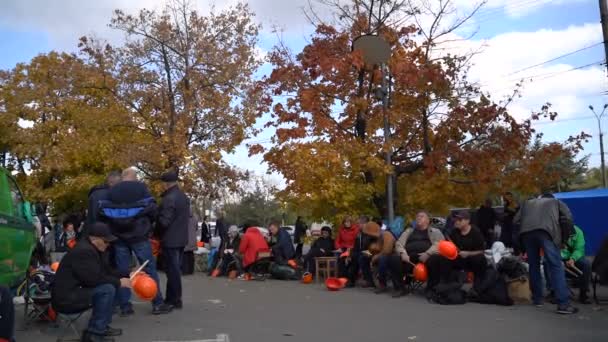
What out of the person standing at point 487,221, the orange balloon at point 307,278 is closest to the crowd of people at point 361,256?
the orange balloon at point 307,278

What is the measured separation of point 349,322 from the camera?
8125mm

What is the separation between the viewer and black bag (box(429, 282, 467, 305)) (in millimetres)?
9500

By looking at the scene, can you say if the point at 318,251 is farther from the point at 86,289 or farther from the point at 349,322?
the point at 86,289

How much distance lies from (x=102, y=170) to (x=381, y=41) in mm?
20075

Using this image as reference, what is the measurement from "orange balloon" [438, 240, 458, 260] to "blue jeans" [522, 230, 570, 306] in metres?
1.01

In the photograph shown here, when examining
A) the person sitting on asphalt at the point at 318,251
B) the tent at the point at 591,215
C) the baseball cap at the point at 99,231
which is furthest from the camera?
the tent at the point at 591,215

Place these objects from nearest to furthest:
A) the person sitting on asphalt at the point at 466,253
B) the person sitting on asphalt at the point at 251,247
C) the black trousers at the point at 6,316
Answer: the black trousers at the point at 6,316
the person sitting on asphalt at the point at 466,253
the person sitting on asphalt at the point at 251,247

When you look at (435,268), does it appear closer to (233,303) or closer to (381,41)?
(233,303)

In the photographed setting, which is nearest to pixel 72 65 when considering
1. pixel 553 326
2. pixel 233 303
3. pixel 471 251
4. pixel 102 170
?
pixel 102 170

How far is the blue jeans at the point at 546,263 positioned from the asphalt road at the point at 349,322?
27cm

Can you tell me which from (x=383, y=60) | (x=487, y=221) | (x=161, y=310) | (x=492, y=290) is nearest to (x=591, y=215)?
(x=487, y=221)

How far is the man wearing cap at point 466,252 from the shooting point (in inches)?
385

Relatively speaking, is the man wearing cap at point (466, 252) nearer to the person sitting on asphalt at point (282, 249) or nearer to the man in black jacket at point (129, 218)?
the man in black jacket at point (129, 218)

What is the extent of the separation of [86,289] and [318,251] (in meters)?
8.42
